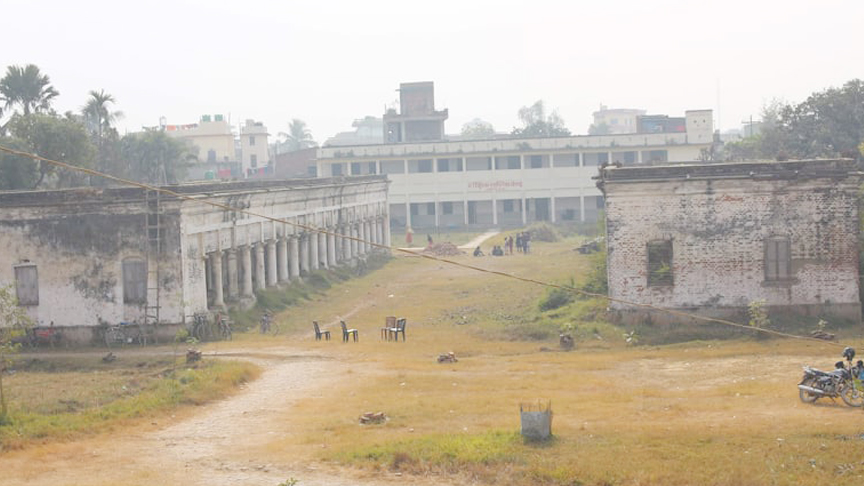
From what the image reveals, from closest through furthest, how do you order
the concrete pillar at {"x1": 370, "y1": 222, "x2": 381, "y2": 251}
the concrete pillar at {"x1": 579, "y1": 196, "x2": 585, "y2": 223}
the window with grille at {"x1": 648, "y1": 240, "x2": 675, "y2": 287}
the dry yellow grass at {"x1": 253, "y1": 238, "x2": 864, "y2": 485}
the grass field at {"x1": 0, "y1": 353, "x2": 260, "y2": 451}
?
the dry yellow grass at {"x1": 253, "y1": 238, "x2": 864, "y2": 485}
the grass field at {"x1": 0, "y1": 353, "x2": 260, "y2": 451}
the window with grille at {"x1": 648, "y1": 240, "x2": 675, "y2": 287}
the concrete pillar at {"x1": 370, "y1": 222, "x2": 381, "y2": 251}
the concrete pillar at {"x1": 579, "y1": 196, "x2": 585, "y2": 223}

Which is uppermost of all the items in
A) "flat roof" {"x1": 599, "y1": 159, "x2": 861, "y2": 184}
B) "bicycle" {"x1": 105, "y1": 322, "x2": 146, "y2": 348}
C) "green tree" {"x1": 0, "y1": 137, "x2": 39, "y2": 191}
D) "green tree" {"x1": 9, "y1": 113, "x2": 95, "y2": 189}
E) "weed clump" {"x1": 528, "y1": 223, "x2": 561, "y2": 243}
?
"green tree" {"x1": 9, "y1": 113, "x2": 95, "y2": 189}

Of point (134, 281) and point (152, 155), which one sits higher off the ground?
point (152, 155)

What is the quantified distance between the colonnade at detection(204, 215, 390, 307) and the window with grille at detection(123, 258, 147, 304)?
2591 millimetres

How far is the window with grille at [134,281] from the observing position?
1150 inches

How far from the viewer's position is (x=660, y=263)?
28.6 m

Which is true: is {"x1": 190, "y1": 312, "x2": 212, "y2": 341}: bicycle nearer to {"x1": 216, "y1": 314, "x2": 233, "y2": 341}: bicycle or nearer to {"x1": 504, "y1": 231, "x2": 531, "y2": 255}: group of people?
{"x1": 216, "y1": 314, "x2": 233, "y2": 341}: bicycle

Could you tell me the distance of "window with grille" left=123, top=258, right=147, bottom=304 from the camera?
2920cm

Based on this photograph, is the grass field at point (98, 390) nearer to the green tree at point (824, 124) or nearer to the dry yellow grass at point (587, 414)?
the dry yellow grass at point (587, 414)

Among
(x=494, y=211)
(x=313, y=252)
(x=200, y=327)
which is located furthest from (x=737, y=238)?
(x=494, y=211)

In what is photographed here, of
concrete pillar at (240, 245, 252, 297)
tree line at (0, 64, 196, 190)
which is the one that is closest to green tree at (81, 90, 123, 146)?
tree line at (0, 64, 196, 190)

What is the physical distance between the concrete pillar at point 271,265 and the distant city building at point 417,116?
204ft

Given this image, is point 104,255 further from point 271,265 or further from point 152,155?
point 152,155

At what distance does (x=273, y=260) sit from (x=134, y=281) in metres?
9.52

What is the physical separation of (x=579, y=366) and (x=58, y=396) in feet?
35.5
